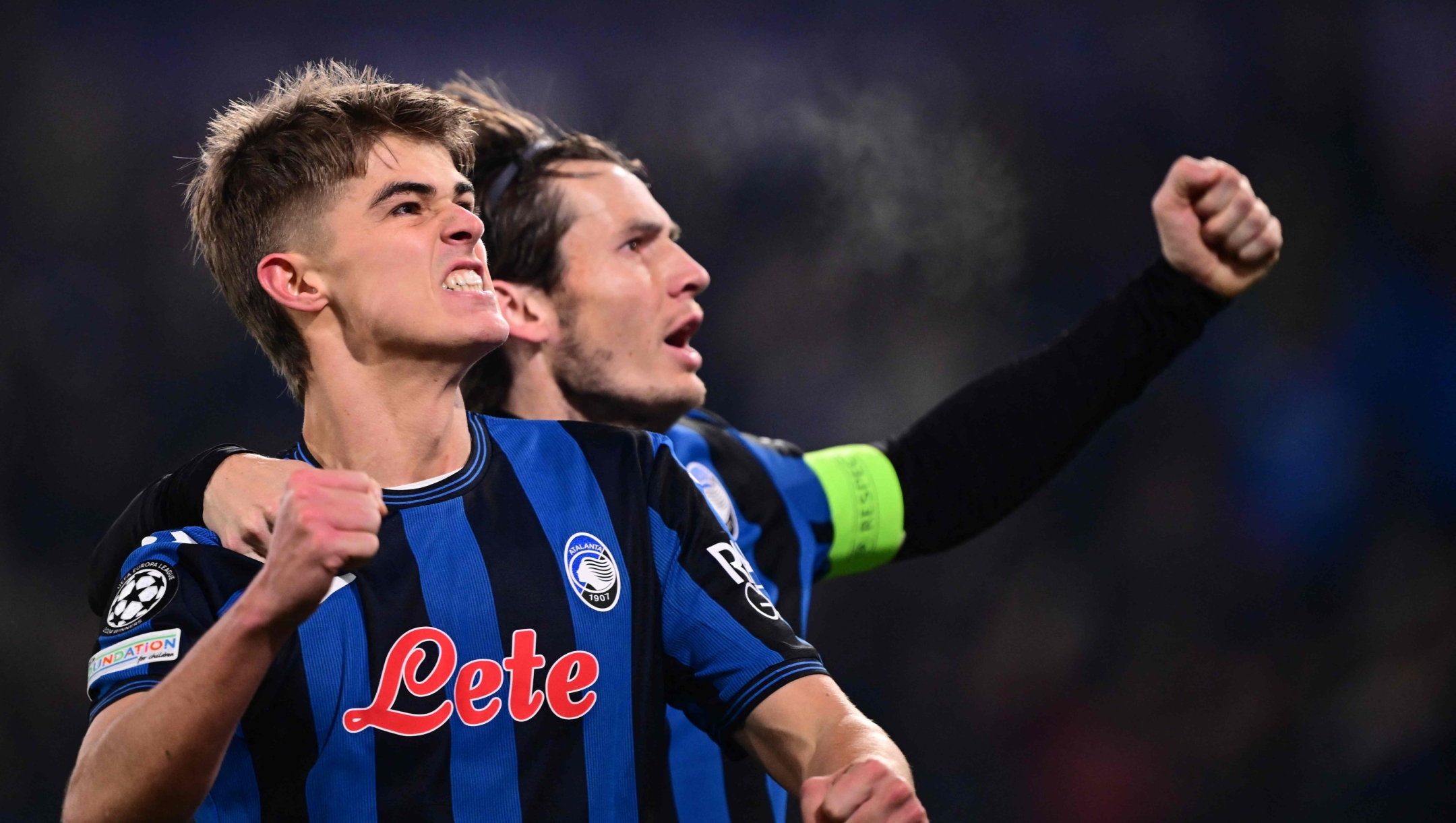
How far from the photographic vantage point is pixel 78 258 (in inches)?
155

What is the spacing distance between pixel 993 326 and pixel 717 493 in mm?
2377

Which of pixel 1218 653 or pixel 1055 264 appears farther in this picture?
pixel 1055 264

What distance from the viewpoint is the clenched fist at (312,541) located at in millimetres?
1268

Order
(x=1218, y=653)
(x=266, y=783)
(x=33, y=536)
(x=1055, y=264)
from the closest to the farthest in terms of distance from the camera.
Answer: (x=266, y=783) → (x=33, y=536) → (x=1218, y=653) → (x=1055, y=264)

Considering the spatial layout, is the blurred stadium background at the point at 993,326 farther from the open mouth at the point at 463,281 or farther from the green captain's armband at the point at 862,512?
the open mouth at the point at 463,281

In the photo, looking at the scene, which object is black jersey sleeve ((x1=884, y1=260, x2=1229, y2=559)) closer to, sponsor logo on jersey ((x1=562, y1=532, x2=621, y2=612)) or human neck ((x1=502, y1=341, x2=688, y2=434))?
human neck ((x1=502, y1=341, x2=688, y2=434))

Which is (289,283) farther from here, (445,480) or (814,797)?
(814,797)

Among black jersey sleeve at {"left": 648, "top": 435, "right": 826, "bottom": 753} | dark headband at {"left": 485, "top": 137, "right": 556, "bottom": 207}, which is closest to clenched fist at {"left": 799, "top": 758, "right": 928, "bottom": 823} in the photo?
black jersey sleeve at {"left": 648, "top": 435, "right": 826, "bottom": 753}

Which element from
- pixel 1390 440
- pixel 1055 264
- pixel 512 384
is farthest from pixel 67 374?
pixel 1390 440

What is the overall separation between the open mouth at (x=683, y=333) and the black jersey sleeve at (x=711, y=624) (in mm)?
861

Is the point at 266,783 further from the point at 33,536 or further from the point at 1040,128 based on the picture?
the point at 1040,128

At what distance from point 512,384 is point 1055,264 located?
2.67 m

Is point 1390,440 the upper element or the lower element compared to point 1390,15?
lower

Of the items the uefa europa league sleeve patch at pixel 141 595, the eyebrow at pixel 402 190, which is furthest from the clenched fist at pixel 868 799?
the eyebrow at pixel 402 190
